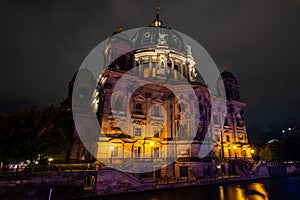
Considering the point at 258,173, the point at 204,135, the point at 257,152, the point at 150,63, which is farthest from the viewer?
the point at 257,152

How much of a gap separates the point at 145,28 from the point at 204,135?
35254 mm

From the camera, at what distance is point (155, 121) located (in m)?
33.1

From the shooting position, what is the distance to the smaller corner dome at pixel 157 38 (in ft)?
157

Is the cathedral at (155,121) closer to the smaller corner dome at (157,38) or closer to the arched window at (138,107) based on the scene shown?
the arched window at (138,107)

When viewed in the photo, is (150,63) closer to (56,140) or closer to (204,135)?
(204,135)

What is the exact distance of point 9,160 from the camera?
59.5 ft

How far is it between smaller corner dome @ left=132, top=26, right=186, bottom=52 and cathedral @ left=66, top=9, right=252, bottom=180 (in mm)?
2370

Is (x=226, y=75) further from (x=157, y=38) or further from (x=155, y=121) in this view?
(x=155, y=121)

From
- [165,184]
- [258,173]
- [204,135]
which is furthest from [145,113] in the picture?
[258,173]

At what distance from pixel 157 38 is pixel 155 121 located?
25.6 metres

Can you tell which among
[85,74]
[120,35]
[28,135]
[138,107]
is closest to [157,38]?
[120,35]

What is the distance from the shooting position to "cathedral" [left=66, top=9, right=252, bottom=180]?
91.4ft

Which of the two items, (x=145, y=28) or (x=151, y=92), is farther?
(x=145, y=28)

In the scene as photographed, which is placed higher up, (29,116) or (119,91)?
(119,91)
